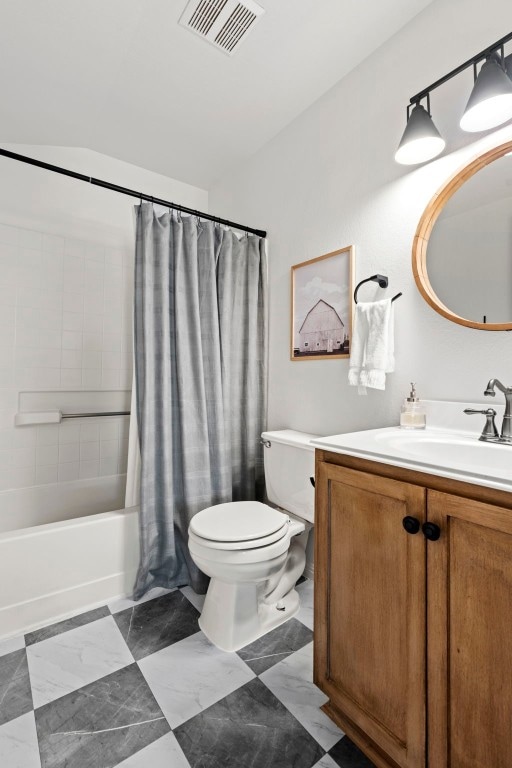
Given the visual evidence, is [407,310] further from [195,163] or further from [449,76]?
[195,163]

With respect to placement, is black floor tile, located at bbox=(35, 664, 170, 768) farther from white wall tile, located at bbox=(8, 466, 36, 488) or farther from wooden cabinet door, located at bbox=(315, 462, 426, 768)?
white wall tile, located at bbox=(8, 466, 36, 488)

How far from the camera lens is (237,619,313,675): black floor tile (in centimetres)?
131

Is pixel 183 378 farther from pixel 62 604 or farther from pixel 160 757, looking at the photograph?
pixel 160 757

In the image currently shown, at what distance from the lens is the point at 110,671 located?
1.26 meters

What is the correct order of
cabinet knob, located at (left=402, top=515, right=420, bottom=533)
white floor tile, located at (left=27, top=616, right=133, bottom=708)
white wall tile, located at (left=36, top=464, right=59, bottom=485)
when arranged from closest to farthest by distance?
cabinet knob, located at (left=402, top=515, right=420, bottom=533) → white floor tile, located at (left=27, top=616, right=133, bottom=708) → white wall tile, located at (left=36, top=464, right=59, bottom=485)

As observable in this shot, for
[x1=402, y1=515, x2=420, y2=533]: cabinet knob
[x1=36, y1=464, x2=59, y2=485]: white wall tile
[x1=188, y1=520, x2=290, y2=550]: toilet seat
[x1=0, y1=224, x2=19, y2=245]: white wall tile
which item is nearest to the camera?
[x1=402, y1=515, x2=420, y2=533]: cabinet knob

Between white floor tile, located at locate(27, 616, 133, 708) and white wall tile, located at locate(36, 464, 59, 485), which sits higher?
white wall tile, located at locate(36, 464, 59, 485)

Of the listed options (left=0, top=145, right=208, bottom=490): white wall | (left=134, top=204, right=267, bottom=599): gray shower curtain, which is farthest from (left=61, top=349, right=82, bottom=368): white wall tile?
(left=134, top=204, right=267, bottom=599): gray shower curtain

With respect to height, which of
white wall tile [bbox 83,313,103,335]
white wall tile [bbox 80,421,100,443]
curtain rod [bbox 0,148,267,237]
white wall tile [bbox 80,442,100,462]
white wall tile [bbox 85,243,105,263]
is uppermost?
curtain rod [bbox 0,148,267,237]

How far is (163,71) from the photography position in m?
1.63

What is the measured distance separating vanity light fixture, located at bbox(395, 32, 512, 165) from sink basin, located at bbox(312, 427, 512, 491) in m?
0.95

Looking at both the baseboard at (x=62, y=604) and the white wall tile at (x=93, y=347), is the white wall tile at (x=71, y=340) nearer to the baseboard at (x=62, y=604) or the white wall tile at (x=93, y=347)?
the white wall tile at (x=93, y=347)

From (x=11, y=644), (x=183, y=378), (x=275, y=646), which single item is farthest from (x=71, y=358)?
(x=275, y=646)

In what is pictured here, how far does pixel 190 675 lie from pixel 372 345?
1.32 m
